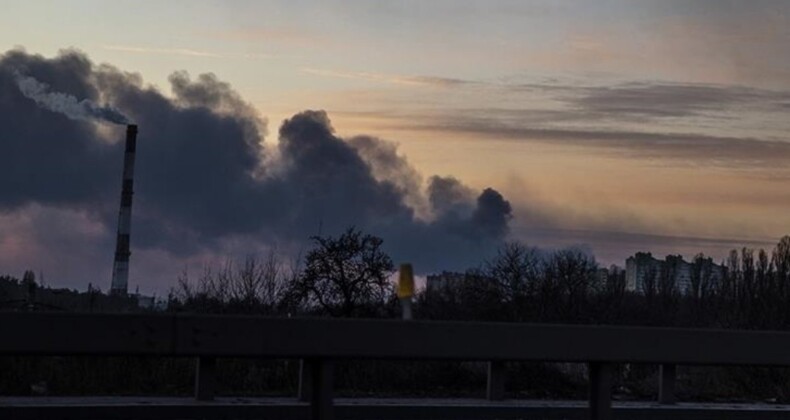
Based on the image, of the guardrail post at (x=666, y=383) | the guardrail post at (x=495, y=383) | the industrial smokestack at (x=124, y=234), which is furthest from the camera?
the industrial smokestack at (x=124, y=234)

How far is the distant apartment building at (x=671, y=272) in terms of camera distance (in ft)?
168

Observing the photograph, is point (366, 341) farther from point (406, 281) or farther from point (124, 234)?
point (124, 234)

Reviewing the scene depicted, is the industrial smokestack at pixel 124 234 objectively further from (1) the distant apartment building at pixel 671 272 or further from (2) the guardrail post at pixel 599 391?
(2) the guardrail post at pixel 599 391

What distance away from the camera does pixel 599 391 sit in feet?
26.9

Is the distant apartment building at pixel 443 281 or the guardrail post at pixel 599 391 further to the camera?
the distant apartment building at pixel 443 281

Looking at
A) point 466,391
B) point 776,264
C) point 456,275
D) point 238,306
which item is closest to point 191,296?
point 238,306

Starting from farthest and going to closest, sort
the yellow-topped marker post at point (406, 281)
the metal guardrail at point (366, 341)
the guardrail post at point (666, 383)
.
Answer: the guardrail post at point (666, 383) → the yellow-topped marker post at point (406, 281) → the metal guardrail at point (366, 341)

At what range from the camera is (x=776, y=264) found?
60344 mm

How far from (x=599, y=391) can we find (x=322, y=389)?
5.70 feet

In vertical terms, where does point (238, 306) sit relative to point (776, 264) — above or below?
below

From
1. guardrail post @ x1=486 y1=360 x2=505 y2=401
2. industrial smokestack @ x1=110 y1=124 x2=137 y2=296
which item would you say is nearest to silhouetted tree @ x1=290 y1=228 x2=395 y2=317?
guardrail post @ x1=486 y1=360 x2=505 y2=401

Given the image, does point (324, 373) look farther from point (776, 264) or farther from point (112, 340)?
point (776, 264)

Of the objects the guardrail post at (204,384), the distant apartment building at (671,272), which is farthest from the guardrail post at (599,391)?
the distant apartment building at (671,272)

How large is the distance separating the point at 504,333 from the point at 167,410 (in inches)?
174
